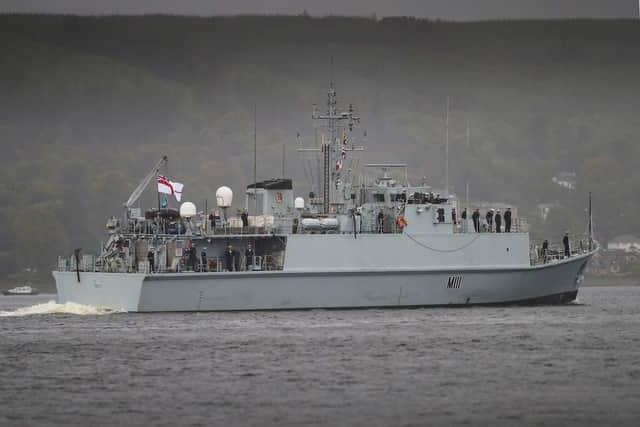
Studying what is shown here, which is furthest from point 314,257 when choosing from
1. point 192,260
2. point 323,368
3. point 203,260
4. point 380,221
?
point 323,368

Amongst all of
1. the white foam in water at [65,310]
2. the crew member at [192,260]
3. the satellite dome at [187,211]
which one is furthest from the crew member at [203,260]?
the white foam in water at [65,310]

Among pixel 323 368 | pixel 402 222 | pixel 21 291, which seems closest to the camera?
pixel 323 368

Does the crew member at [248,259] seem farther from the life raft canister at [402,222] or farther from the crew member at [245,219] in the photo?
the life raft canister at [402,222]

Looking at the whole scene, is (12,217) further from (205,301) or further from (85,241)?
(205,301)

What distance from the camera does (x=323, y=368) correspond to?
97.7 ft

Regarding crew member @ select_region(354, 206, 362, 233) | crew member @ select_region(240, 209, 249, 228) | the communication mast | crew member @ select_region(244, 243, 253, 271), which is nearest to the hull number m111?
crew member @ select_region(354, 206, 362, 233)

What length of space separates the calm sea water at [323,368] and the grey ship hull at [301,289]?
584 millimetres

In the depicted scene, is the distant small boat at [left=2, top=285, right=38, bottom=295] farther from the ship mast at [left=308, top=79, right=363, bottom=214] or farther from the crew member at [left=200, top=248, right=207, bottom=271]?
the crew member at [left=200, top=248, right=207, bottom=271]

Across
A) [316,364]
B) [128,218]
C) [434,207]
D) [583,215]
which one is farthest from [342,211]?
[583,215]

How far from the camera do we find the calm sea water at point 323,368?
79.3 feet

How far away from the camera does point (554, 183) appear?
5773 inches

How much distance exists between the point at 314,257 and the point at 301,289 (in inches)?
42.9

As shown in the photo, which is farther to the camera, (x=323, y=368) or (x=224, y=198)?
(x=224, y=198)

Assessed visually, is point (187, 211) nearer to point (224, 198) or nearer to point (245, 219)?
point (224, 198)
